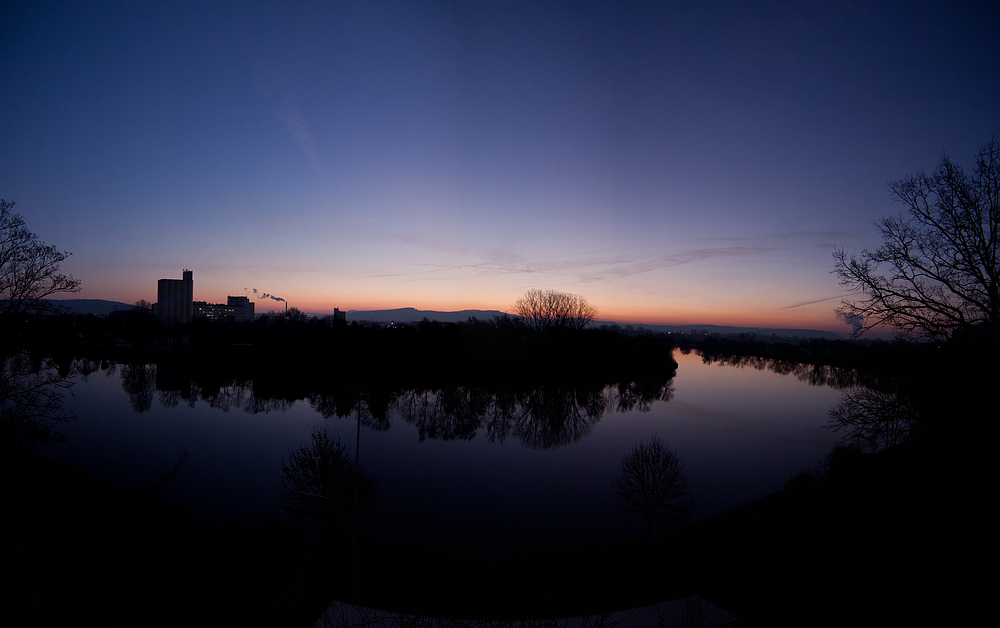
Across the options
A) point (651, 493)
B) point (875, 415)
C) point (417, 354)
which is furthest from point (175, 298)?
point (875, 415)

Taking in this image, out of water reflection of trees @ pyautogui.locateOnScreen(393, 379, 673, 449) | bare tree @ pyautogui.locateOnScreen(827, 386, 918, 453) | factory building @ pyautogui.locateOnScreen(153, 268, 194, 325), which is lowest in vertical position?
water reflection of trees @ pyautogui.locateOnScreen(393, 379, 673, 449)

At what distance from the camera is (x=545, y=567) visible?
8.57 meters

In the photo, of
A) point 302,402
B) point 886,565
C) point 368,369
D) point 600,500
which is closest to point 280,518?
point 600,500

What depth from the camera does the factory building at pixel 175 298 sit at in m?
82.1

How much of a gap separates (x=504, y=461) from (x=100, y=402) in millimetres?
25144

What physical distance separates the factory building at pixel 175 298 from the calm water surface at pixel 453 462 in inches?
2671

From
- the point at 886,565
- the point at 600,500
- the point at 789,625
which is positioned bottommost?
the point at 600,500

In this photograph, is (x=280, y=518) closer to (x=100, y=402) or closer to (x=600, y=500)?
(x=600, y=500)

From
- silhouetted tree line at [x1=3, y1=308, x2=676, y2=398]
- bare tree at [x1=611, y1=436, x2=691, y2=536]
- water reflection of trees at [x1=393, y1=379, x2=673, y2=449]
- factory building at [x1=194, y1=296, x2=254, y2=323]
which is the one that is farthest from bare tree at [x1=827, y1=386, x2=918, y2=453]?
factory building at [x1=194, y1=296, x2=254, y2=323]

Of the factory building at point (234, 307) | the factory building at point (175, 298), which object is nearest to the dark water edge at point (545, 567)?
the factory building at point (175, 298)

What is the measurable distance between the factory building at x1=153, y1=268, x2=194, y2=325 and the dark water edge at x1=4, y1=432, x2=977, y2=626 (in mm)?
93418

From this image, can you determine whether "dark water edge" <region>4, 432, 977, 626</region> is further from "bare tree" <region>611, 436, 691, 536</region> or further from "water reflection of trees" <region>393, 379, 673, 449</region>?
"water reflection of trees" <region>393, 379, 673, 449</region>

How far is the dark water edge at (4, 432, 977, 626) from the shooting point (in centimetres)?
538

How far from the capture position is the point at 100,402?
23.7 meters
